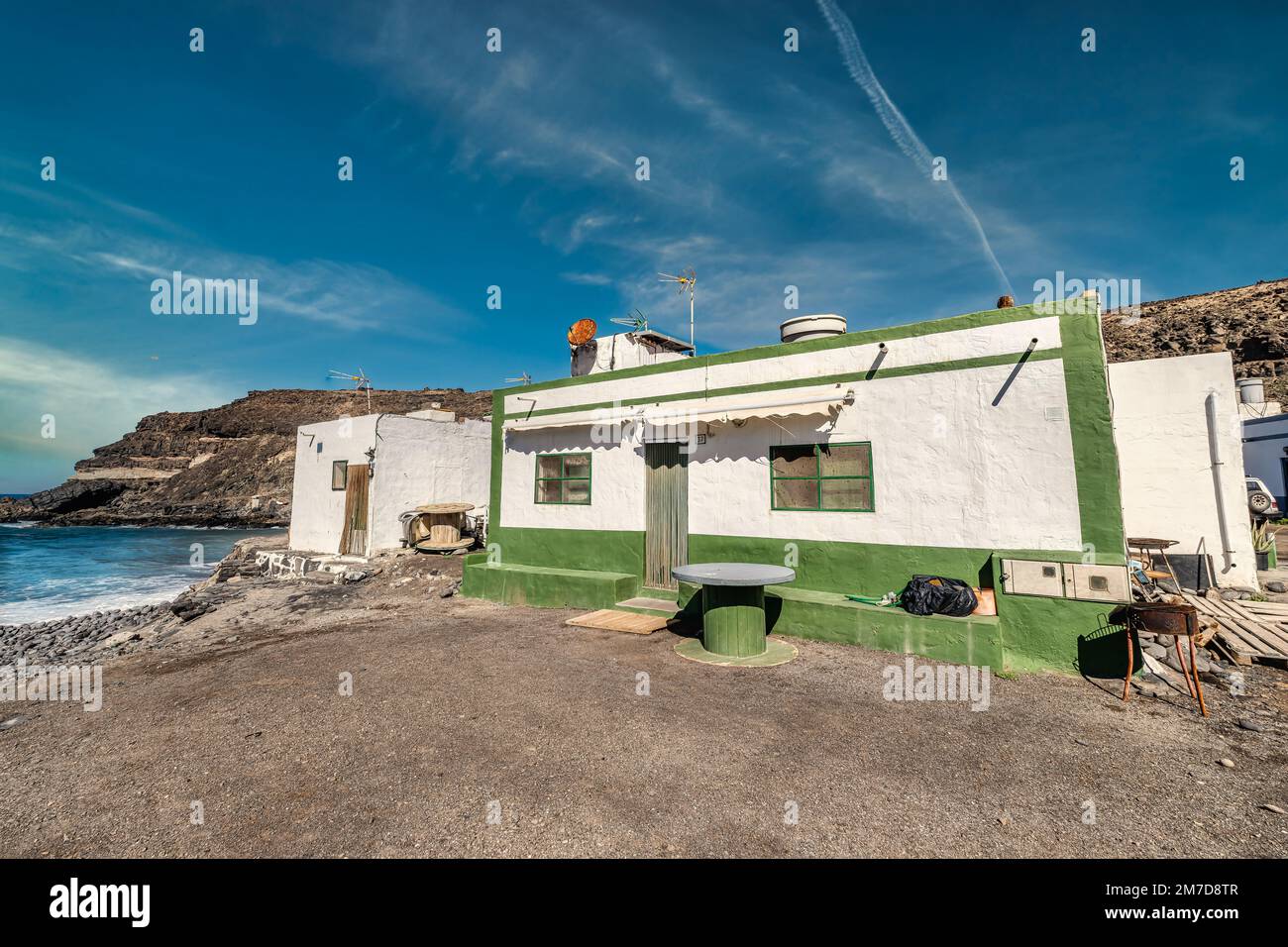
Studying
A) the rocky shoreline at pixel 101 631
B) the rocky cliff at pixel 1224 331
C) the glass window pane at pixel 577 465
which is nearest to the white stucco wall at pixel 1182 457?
the glass window pane at pixel 577 465

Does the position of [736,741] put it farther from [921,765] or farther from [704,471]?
[704,471]

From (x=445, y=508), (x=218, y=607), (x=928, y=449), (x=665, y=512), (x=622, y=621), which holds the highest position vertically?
(x=928, y=449)

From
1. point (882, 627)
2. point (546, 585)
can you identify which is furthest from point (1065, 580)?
point (546, 585)

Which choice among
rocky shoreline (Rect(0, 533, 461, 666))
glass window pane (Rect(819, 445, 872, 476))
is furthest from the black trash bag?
rocky shoreline (Rect(0, 533, 461, 666))

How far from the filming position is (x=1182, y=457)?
31.0 ft

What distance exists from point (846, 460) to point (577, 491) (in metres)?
5.28

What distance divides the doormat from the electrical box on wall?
459 centimetres

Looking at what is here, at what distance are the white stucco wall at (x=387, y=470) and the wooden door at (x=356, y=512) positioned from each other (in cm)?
31

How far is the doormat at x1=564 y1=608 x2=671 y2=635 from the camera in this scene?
314 inches

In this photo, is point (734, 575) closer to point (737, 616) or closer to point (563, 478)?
point (737, 616)

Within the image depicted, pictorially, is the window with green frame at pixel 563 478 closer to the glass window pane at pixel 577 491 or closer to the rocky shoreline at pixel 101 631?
the glass window pane at pixel 577 491

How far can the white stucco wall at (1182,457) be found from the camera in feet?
29.8

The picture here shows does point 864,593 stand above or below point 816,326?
below
